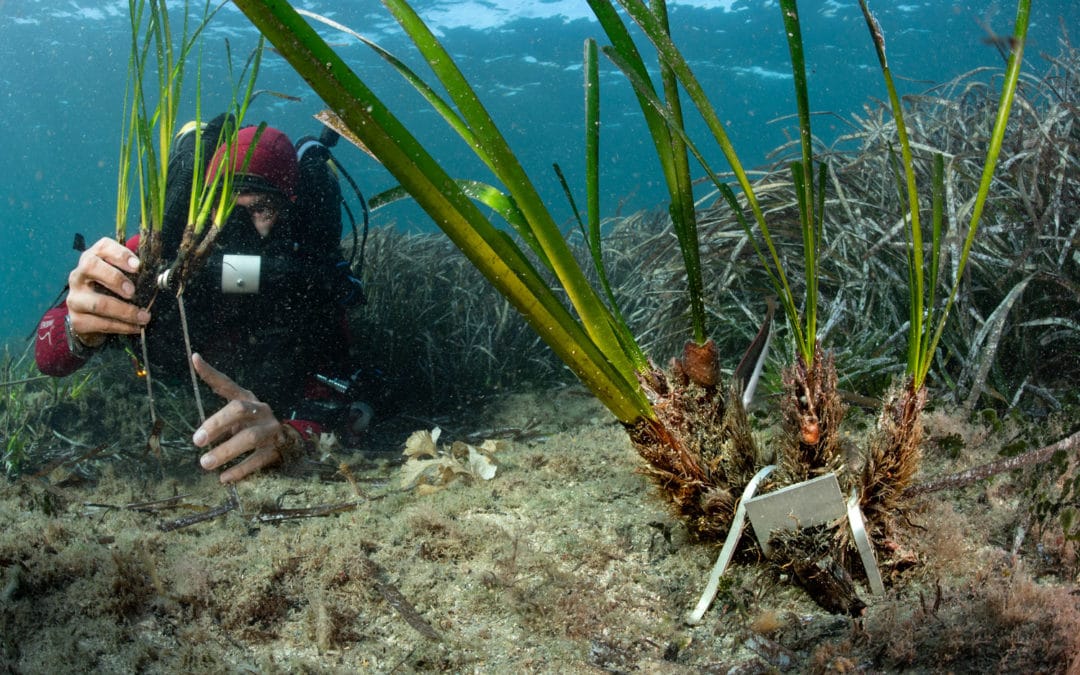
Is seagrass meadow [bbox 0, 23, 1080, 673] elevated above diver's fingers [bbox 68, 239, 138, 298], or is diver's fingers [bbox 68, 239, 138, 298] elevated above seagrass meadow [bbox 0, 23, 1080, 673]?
diver's fingers [bbox 68, 239, 138, 298]

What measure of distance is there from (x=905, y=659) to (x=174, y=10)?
35.9m

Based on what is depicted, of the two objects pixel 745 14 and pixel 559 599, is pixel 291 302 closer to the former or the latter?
pixel 559 599

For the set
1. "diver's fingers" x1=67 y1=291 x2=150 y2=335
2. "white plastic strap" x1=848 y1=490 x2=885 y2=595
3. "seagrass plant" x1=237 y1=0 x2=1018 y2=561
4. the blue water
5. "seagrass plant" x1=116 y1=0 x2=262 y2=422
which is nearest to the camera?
"seagrass plant" x1=237 y1=0 x2=1018 y2=561

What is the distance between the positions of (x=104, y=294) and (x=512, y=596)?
7.89 ft

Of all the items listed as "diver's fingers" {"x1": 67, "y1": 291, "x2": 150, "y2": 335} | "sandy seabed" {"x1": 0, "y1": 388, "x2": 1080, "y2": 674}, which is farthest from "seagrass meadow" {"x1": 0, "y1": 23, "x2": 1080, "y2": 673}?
"diver's fingers" {"x1": 67, "y1": 291, "x2": 150, "y2": 335}

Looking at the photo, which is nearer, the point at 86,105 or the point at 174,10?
the point at 174,10

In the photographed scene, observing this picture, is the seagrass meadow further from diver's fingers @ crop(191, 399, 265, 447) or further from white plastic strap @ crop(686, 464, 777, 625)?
diver's fingers @ crop(191, 399, 265, 447)

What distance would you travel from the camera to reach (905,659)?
1.12 meters

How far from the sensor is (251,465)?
2732 millimetres

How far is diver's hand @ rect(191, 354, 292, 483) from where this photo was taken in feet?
8.62

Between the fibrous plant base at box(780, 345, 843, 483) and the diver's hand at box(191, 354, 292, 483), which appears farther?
the diver's hand at box(191, 354, 292, 483)

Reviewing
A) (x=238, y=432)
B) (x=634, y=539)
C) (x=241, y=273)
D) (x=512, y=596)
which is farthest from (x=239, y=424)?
(x=634, y=539)

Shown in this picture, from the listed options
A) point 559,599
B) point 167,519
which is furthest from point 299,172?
point 559,599

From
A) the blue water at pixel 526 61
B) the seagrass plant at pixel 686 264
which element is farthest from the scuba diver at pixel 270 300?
the blue water at pixel 526 61
